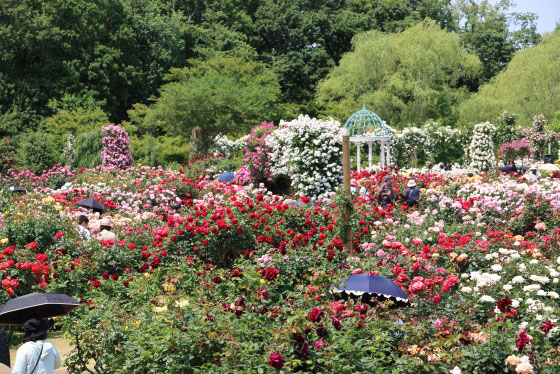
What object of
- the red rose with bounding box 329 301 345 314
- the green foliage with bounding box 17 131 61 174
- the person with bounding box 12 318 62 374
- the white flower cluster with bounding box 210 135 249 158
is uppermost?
the red rose with bounding box 329 301 345 314

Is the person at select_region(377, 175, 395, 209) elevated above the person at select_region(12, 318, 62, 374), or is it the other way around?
the person at select_region(12, 318, 62, 374)

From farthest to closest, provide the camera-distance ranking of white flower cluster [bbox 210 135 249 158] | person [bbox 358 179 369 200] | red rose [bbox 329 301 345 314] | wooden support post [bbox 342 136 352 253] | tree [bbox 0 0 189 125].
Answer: tree [bbox 0 0 189 125] < white flower cluster [bbox 210 135 249 158] < person [bbox 358 179 369 200] < wooden support post [bbox 342 136 352 253] < red rose [bbox 329 301 345 314]

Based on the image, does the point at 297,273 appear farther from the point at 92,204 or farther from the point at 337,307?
the point at 92,204

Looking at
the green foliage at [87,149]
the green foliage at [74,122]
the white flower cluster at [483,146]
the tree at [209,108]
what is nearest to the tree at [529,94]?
the white flower cluster at [483,146]

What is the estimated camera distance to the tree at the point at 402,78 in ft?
114

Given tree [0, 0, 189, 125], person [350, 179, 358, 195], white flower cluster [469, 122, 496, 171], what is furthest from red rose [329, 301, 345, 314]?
tree [0, 0, 189, 125]

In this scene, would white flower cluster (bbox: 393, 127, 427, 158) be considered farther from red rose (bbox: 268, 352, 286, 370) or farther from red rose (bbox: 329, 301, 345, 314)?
red rose (bbox: 268, 352, 286, 370)

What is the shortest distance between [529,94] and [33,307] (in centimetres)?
3450

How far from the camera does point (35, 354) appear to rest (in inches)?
170

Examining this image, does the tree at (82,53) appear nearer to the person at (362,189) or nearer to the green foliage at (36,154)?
the green foliage at (36,154)

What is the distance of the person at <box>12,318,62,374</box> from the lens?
429cm

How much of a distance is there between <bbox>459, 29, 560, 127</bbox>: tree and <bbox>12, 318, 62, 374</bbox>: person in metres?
32.3

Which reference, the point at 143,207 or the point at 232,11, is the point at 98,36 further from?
the point at 143,207

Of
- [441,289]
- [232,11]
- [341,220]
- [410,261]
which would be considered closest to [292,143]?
[341,220]
